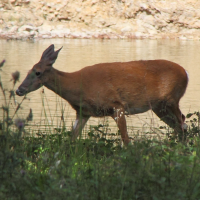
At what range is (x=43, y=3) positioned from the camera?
34281 millimetres

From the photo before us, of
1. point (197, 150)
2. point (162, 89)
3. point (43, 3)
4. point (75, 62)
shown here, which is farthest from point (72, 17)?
point (197, 150)

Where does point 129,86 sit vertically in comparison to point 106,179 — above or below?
below

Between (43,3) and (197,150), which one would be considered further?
(43,3)

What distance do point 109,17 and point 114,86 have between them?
29354 millimetres

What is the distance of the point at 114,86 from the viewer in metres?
5.41

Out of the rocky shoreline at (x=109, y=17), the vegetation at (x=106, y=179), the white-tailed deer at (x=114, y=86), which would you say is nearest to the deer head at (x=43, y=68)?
the white-tailed deer at (x=114, y=86)

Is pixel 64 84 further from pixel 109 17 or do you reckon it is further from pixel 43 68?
pixel 109 17

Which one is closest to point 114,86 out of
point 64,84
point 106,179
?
point 64,84

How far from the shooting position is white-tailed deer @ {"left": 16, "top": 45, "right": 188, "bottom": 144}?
5246 mm

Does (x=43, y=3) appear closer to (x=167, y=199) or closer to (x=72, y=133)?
(x=72, y=133)

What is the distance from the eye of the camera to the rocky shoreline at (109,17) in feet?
105

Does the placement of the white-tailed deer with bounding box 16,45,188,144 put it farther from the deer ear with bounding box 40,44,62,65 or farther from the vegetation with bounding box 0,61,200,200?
the vegetation with bounding box 0,61,200,200

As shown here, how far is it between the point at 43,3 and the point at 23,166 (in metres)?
32.1

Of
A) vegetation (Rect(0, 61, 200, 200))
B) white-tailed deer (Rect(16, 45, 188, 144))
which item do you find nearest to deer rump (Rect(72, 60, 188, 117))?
white-tailed deer (Rect(16, 45, 188, 144))
